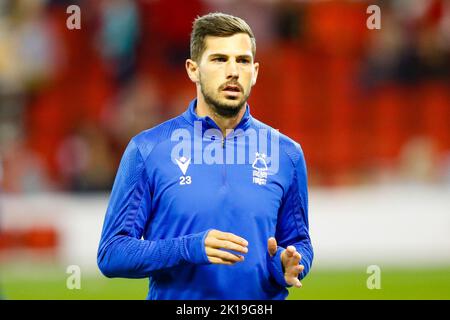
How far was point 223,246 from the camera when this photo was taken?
12.8ft

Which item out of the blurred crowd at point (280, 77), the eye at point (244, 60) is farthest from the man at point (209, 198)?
the blurred crowd at point (280, 77)

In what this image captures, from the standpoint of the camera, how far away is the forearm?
4.06 metres

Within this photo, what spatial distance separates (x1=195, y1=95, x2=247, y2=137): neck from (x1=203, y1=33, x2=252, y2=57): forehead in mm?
235

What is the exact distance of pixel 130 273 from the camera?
13.7ft

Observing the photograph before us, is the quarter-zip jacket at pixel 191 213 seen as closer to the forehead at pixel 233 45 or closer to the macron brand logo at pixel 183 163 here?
the macron brand logo at pixel 183 163

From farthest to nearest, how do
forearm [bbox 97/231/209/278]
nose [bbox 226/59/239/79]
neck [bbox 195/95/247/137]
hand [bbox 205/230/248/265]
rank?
neck [bbox 195/95/247/137] < nose [bbox 226/59/239/79] < forearm [bbox 97/231/209/278] < hand [bbox 205/230/248/265]

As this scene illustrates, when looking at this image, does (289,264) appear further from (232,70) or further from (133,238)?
(232,70)

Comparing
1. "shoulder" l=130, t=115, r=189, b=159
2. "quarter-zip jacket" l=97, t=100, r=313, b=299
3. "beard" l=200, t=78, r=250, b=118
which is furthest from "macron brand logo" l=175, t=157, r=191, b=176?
"beard" l=200, t=78, r=250, b=118

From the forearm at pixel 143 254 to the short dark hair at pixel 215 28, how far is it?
0.82 metres

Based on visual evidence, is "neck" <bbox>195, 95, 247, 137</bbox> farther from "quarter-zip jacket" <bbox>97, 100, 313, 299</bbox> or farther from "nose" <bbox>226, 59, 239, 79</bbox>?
"nose" <bbox>226, 59, 239, 79</bbox>

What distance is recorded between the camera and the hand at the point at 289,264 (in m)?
4.11

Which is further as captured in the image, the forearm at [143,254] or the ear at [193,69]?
the ear at [193,69]

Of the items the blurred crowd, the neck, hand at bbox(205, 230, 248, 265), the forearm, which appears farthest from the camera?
the blurred crowd
